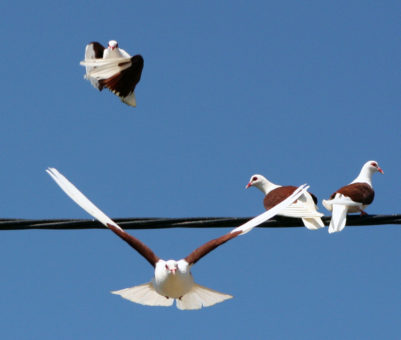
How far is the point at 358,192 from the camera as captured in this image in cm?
1191

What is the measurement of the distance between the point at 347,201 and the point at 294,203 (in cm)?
79

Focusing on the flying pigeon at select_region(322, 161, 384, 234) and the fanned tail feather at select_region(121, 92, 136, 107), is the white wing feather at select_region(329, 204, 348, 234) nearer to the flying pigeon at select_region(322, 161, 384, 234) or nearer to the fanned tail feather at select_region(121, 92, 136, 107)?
the flying pigeon at select_region(322, 161, 384, 234)

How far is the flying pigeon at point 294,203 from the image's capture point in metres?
10.8

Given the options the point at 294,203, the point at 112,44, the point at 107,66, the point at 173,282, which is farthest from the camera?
the point at 112,44

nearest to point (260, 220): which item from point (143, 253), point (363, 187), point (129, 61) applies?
point (143, 253)

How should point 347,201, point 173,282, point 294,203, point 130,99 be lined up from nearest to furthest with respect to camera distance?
point 173,282 → point 294,203 → point 347,201 → point 130,99

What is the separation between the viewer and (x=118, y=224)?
8961mm

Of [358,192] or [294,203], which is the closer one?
[294,203]

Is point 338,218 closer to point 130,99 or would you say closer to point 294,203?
point 294,203

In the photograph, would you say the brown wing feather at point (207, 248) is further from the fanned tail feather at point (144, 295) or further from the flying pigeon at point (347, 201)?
the flying pigeon at point (347, 201)

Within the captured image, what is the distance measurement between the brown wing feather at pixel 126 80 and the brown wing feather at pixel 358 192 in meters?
3.82

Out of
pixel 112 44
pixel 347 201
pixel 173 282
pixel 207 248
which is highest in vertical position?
pixel 112 44

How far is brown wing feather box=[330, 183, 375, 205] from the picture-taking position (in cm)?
1174

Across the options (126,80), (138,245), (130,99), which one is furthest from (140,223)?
(130,99)
